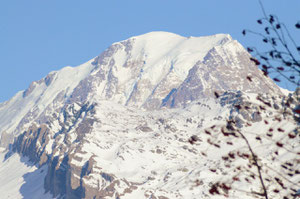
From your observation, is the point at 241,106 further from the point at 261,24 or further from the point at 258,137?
the point at 261,24

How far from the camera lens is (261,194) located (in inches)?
972

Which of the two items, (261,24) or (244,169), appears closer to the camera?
(244,169)

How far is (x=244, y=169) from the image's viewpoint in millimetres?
23516

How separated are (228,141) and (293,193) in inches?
99.9

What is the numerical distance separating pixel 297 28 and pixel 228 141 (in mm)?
4123

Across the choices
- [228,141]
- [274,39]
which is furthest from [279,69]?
[228,141]

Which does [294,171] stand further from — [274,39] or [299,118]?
[274,39]

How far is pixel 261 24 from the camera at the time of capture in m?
25.6

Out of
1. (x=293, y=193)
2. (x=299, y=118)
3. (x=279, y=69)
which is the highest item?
(x=279, y=69)

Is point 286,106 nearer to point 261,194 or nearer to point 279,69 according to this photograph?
point 279,69

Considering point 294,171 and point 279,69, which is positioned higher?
point 279,69

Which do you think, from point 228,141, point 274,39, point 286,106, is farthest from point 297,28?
point 228,141

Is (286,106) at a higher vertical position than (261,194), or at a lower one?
higher

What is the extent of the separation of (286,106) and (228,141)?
2123mm
